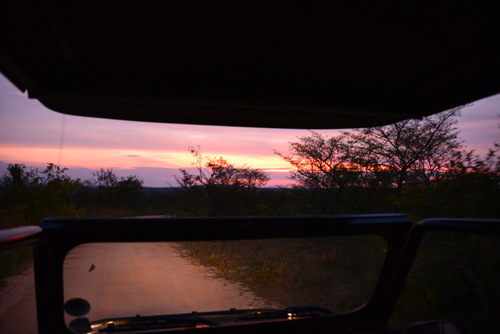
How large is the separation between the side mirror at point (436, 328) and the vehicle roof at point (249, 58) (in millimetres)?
1320

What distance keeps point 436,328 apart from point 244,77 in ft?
5.23

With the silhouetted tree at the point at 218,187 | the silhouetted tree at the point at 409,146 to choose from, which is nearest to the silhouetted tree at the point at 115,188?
the silhouetted tree at the point at 218,187

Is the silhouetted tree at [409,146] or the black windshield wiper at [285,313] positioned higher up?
the silhouetted tree at [409,146]

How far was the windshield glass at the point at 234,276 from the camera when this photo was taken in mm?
3248

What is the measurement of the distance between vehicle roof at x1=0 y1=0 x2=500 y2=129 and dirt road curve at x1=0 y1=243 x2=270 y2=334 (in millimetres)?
1046

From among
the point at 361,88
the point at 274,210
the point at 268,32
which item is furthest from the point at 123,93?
the point at 274,210

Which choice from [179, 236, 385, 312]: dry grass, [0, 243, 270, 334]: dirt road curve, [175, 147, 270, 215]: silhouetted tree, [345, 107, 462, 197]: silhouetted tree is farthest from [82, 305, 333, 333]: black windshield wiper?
[175, 147, 270, 215]: silhouetted tree

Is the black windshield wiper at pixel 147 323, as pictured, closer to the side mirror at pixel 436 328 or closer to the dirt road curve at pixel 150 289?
the dirt road curve at pixel 150 289

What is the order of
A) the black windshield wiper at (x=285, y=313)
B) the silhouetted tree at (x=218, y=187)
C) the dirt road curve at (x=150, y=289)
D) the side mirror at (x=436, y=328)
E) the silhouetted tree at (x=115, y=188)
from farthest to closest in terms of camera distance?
the silhouetted tree at (x=115, y=188) < the silhouetted tree at (x=218, y=187) < the dirt road curve at (x=150, y=289) < the black windshield wiper at (x=285, y=313) < the side mirror at (x=436, y=328)

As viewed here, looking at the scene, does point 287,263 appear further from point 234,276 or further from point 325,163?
point 325,163

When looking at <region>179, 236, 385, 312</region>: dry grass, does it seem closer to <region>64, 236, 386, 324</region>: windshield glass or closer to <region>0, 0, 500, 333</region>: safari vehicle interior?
<region>64, 236, 386, 324</region>: windshield glass

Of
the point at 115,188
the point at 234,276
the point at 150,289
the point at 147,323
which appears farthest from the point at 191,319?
the point at 115,188

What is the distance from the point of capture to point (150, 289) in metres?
4.22

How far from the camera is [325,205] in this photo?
10438mm
